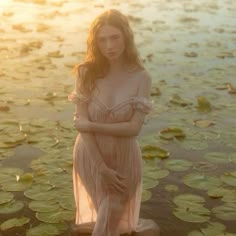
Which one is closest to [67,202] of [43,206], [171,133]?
[43,206]

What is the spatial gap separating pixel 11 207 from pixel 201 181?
165 cm

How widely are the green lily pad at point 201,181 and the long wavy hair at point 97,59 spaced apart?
1673 millimetres

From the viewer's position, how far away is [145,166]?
433 cm

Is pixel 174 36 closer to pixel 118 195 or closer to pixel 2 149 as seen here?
pixel 2 149

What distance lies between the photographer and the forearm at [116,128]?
8.82 feet

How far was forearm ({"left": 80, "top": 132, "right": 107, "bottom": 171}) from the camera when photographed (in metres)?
2.77

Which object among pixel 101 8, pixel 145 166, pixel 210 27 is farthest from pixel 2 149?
pixel 101 8

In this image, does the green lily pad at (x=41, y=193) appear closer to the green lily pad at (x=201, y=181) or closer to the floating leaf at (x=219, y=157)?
the green lily pad at (x=201, y=181)

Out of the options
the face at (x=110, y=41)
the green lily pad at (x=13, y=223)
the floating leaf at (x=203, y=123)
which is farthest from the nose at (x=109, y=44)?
the floating leaf at (x=203, y=123)

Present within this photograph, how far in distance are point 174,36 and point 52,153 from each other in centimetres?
547

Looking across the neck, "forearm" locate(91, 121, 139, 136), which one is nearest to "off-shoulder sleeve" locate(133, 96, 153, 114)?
"forearm" locate(91, 121, 139, 136)

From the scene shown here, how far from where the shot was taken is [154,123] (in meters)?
5.42

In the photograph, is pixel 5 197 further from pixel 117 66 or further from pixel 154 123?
pixel 154 123

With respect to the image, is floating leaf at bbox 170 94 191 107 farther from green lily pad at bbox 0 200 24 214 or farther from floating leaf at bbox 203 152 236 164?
green lily pad at bbox 0 200 24 214
